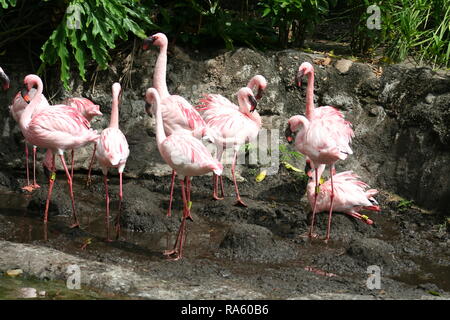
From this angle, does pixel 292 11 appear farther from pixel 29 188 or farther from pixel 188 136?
pixel 29 188

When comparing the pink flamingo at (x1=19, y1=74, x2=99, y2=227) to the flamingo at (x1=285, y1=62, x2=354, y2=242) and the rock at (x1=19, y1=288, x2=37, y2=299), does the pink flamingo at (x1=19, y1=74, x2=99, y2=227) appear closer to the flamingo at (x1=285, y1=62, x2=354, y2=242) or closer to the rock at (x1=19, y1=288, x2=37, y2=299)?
the rock at (x1=19, y1=288, x2=37, y2=299)

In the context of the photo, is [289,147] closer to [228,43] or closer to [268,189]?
[268,189]

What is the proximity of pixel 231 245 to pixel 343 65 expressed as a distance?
349 centimetres

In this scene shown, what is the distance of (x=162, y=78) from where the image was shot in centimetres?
745

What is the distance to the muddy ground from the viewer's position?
5078 millimetres

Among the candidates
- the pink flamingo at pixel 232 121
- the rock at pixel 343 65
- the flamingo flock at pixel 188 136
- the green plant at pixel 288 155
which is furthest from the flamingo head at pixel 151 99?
the rock at pixel 343 65

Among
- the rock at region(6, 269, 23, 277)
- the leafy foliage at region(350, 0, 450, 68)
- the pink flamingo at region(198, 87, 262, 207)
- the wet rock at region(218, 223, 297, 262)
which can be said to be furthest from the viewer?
the leafy foliage at region(350, 0, 450, 68)

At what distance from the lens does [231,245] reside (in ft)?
19.6

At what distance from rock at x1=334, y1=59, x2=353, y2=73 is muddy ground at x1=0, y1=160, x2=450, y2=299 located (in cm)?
146

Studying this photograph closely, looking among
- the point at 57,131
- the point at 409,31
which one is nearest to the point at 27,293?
the point at 57,131

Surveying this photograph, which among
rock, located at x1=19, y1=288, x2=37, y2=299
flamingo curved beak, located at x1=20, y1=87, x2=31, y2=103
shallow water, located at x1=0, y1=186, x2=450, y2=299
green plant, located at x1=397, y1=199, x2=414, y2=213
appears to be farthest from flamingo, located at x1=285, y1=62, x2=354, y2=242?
rock, located at x1=19, y1=288, x2=37, y2=299

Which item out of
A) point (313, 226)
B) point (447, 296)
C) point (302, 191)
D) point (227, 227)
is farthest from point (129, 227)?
point (447, 296)

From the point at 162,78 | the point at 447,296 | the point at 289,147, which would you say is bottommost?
the point at 447,296
